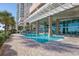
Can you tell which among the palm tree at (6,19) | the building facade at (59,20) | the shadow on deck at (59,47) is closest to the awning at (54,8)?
the building facade at (59,20)

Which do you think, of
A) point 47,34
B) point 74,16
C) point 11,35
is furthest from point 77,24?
point 11,35

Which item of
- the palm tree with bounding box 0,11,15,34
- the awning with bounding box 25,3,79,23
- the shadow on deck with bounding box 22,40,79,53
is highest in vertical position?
the awning with bounding box 25,3,79,23

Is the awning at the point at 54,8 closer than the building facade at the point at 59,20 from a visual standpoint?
Yes

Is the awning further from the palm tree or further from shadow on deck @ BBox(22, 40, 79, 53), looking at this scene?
the palm tree

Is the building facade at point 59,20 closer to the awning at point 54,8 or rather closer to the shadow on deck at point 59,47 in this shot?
the awning at point 54,8

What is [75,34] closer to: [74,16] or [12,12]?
[74,16]

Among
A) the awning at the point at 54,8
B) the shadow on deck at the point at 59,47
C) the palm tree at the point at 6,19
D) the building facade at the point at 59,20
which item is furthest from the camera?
the building facade at the point at 59,20

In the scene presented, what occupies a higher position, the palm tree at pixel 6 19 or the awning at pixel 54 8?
the awning at pixel 54 8

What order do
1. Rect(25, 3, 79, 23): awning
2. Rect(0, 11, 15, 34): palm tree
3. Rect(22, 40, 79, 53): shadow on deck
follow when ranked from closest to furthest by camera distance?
Rect(22, 40, 79, 53): shadow on deck < Rect(25, 3, 79, 23): awning < Rect(0, 11, 15, 34): palm tree

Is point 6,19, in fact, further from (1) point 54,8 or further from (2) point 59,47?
(2) point 59,47

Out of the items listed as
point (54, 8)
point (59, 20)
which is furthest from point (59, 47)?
point (59, 20)

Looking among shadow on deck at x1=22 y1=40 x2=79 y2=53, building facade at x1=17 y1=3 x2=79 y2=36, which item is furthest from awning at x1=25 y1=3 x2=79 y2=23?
shadow on deck at x1=22 y1=40 x2=79 y2=53

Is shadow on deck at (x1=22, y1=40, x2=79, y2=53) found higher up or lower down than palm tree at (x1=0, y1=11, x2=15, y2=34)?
lower down

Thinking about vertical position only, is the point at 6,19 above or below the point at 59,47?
above
